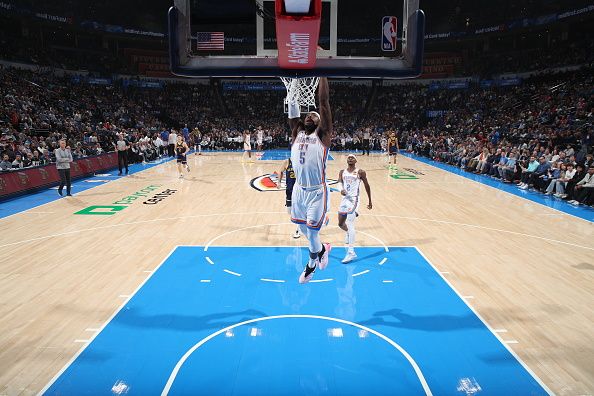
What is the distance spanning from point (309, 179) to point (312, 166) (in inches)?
6.4

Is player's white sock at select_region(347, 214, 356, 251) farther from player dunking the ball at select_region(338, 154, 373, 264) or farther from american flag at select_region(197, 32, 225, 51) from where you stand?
american flag at select_region(197, 32, 225, 51)

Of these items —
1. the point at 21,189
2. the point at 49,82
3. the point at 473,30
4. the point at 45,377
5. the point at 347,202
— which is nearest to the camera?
the point at 45,377

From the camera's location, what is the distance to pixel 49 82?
29828 mm

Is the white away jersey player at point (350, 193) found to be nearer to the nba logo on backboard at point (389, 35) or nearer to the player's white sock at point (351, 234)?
the player's white sock at point (351, 234)

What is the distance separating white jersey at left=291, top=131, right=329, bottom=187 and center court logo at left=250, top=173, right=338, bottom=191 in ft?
33.2

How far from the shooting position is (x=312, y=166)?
15.6 feet

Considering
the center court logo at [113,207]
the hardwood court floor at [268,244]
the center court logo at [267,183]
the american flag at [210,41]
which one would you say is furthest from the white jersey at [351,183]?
the center court logo at [267,183]

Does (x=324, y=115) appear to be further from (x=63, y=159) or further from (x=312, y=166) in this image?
(x=63, y=159)

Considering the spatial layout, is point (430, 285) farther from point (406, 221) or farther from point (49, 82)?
point (49, 82)

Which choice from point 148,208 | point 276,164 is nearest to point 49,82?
point 276,164

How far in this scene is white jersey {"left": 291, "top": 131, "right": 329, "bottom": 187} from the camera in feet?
15.5

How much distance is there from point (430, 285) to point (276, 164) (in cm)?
1604

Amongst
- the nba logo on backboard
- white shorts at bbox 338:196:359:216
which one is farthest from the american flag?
white shorts at bbox 338:196:359:216

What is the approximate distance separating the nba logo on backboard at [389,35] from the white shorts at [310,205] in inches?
84.6
